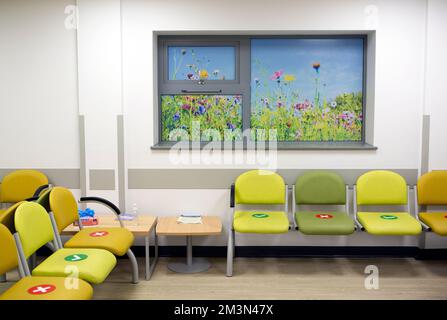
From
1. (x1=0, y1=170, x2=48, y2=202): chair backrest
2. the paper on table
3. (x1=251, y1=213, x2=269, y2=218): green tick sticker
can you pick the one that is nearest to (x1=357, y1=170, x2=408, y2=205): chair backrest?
(x1=251, y1=213, x2=269, y2=218): green tick sticker

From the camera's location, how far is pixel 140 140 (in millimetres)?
4801

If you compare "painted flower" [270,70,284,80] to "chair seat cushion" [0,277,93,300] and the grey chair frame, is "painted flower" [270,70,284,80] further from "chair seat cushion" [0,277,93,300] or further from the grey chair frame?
"chair seat cushion" [0,277,93,300]

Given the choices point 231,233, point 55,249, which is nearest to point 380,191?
point 231,233

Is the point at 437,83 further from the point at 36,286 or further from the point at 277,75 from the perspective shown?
the point at 36,286

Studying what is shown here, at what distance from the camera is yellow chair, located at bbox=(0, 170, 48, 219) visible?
4.71 meters

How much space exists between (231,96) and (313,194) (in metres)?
1.28

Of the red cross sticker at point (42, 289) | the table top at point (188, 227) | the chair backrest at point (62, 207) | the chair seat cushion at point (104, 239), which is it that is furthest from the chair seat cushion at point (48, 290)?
the table top at point (188, 227)

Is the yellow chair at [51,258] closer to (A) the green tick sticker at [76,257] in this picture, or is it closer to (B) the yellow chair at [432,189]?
(A) the green tick sticker at [76,257]

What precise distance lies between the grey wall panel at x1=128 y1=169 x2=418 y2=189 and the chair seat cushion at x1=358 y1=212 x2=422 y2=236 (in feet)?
1.39

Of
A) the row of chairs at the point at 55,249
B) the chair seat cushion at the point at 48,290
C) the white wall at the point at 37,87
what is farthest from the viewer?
the white wall at the point at 37,87

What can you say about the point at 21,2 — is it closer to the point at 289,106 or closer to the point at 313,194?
the point at 289,106

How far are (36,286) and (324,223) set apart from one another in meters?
2.41

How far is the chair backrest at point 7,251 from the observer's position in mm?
2834

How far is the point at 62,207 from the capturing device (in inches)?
152
